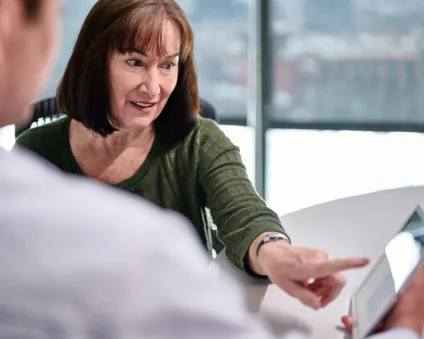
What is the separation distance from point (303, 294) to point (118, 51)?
2.22ft

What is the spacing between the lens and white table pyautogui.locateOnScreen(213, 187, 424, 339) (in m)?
1.19

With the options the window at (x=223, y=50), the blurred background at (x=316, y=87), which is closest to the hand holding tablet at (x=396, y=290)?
the blurred background at (x=316, y=87)

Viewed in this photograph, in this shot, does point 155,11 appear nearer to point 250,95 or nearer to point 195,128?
point 195,128

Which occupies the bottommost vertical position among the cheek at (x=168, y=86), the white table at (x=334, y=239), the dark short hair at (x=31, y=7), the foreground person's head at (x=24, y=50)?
the white table at (x=334, y=239)

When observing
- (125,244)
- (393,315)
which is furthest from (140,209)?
(393,315)

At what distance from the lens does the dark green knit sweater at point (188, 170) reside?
1550 millimetres

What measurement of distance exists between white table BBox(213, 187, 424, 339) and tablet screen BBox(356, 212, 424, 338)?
72mm

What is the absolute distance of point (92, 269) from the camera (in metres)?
0.48

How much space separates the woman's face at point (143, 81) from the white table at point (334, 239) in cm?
37

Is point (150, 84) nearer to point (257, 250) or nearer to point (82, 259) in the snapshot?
point (257, 250)

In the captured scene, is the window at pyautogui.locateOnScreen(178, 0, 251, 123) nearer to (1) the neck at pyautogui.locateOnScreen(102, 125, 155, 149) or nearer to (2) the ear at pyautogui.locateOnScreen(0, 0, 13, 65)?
(1) the neck at pyautogui.locateOnScreen(102, 125, 155, 149)

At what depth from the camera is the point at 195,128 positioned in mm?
1675

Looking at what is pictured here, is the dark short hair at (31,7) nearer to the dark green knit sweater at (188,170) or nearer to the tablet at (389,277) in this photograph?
the tablet at (389,277)

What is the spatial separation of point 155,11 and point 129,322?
1.12 meters
